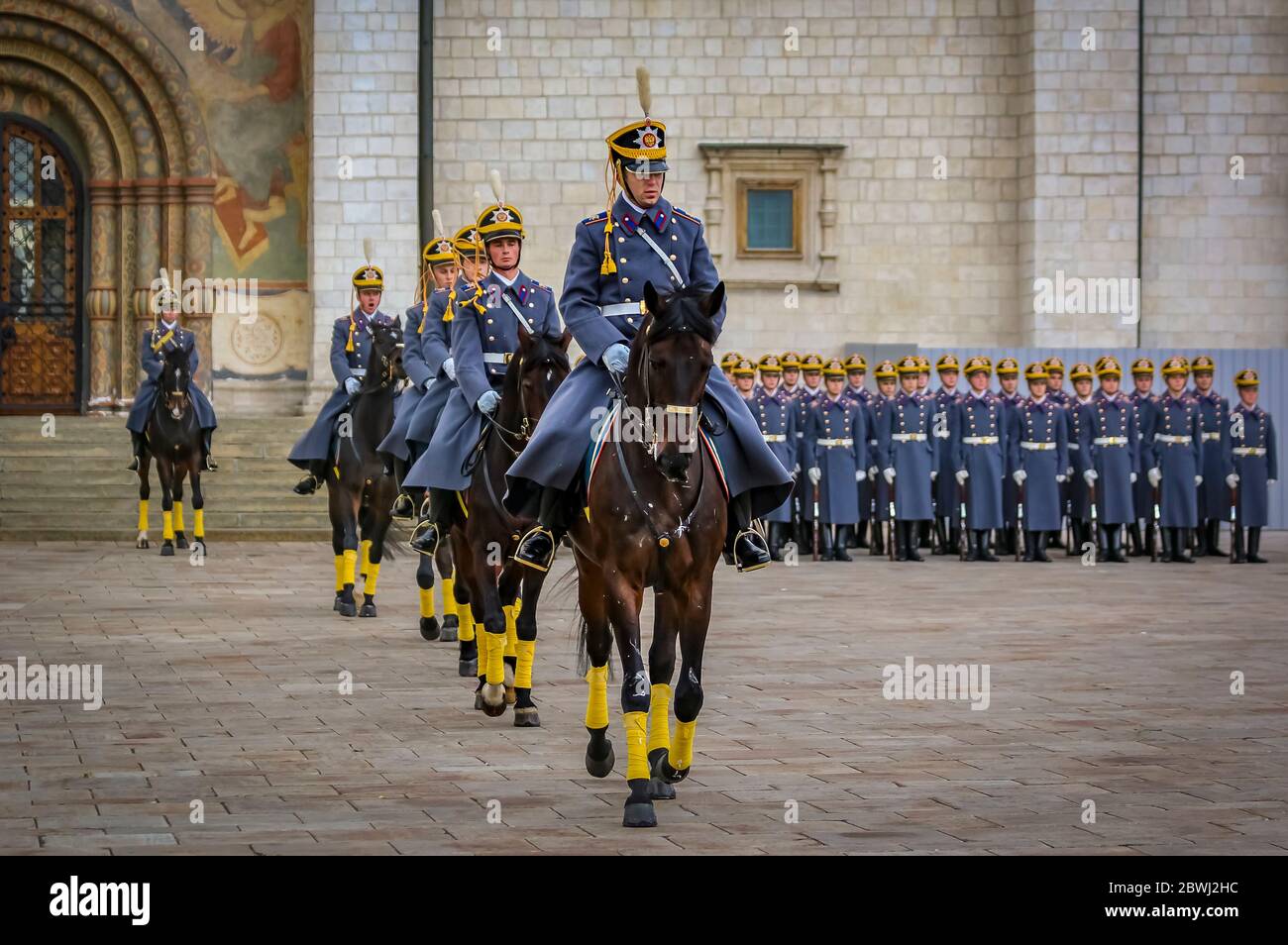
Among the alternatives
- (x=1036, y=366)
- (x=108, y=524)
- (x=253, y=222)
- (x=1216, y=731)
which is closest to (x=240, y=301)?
(x=253, y=222)

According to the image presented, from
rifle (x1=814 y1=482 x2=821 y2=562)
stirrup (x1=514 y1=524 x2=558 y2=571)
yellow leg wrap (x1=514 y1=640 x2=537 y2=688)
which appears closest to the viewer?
stirrup (x1=514 y1=524 x2=558 y2=571)

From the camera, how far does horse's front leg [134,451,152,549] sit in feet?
70.7

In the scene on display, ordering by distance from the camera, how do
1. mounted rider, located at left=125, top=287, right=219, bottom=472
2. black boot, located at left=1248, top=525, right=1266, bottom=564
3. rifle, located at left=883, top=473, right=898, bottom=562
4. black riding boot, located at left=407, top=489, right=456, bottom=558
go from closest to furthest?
black riding boot, located at left=407, top=489, right=456, bottom=558, black boot, located at left=1248, top=525, right=1266, bottom=564, mounted rider, located at left=125, top=287, right=219, bottom=472, rifle, located at left=883, top=473, right=898, bottom=562

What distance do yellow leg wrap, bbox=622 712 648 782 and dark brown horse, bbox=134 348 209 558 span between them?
13627mm

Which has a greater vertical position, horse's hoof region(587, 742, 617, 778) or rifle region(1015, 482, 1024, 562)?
rifle region(1015, 482, 1024, 562)

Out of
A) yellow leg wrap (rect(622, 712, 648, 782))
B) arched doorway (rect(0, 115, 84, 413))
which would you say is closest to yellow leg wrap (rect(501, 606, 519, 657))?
yellow leg wrap (rect(622, 712, 648, 782))

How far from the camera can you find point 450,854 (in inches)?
256

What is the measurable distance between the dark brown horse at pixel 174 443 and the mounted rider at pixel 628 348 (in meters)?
13.0

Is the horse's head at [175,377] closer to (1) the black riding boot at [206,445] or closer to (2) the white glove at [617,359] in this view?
(1) the black riding boot at [206,445]

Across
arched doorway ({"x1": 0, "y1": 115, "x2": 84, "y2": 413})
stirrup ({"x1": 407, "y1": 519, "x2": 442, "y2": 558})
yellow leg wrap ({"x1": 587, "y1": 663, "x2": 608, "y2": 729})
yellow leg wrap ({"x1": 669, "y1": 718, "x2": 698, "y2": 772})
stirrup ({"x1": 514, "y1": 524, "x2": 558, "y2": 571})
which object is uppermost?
arched doorway ({"x1": 0, "y1": 115, "x2": 84, "y2": 413})

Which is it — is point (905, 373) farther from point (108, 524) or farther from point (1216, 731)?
point (1216, 731)

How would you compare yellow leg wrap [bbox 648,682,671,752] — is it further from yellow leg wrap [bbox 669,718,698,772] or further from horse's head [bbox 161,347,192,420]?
horse's head [bbox 161,347,192,420]

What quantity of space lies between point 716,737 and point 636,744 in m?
1.80

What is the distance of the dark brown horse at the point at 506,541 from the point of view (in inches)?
376
